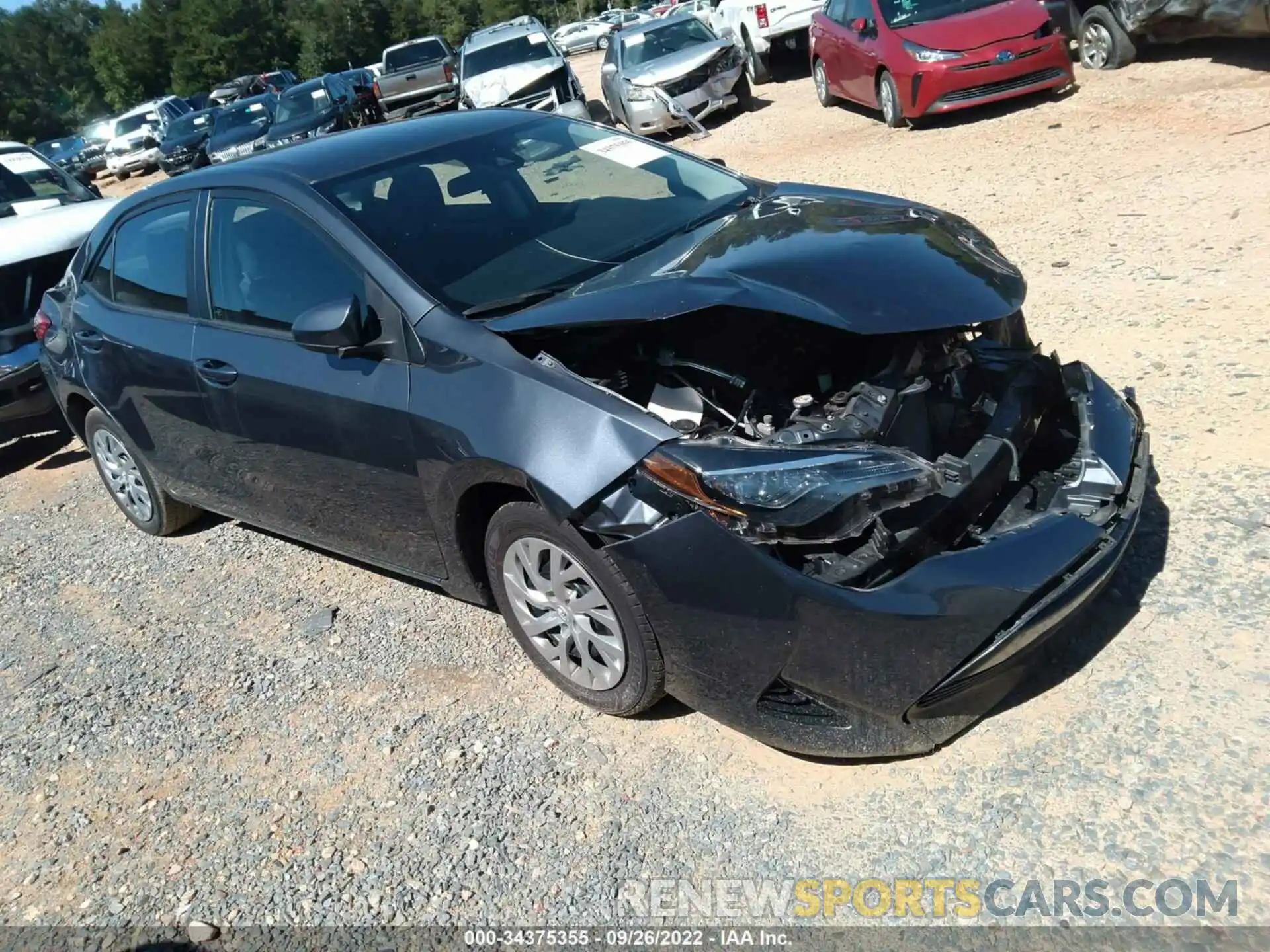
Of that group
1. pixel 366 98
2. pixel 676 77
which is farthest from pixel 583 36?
pixel 676 77

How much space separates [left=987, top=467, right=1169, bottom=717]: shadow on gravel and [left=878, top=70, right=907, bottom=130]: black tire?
29.8 feet

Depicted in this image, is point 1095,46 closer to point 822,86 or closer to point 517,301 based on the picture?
point 822,86

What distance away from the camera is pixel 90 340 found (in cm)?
527

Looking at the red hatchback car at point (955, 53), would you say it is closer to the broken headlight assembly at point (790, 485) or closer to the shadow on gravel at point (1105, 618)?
the shadow on gravel at point (1105, 618)

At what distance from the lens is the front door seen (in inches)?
146

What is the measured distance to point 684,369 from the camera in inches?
136

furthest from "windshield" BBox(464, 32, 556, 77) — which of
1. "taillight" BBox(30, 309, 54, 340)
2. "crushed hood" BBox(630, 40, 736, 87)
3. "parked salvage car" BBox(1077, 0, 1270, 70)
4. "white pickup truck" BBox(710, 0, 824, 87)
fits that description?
"taillight" BBox(30, 309, 54, 340)

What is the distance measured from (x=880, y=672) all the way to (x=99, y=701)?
10.4ft

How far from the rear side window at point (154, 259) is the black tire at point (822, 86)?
11026 mm

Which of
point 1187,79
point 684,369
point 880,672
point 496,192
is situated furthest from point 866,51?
point 880,672

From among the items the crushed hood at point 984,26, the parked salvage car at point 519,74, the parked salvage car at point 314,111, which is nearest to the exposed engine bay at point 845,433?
the crushed hood at point 984,26

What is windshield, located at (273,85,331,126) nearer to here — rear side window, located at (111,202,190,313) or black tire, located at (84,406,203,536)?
black tire, located at (84,406,203,536)

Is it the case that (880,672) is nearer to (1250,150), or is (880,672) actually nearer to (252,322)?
(252,322)

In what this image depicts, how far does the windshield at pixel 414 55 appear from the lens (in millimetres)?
23375
